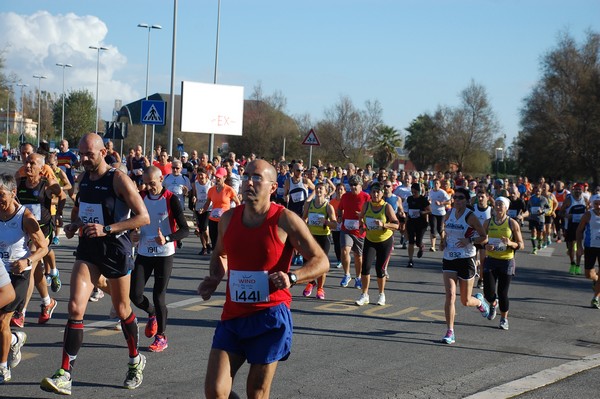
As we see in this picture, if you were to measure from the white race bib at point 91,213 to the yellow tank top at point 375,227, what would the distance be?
560cm

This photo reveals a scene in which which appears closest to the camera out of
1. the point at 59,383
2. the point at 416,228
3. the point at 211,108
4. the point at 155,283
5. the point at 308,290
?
the point at 59,383

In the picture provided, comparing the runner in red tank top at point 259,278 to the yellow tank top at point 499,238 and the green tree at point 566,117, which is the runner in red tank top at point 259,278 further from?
the green tree at point 566,117

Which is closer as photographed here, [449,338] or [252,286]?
[252,286]

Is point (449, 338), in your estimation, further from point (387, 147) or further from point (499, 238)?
point (387, 147)

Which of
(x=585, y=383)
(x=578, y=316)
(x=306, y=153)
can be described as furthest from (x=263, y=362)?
(x=306, y=153)

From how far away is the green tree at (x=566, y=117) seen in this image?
5690 cm

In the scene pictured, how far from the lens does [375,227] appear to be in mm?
11352

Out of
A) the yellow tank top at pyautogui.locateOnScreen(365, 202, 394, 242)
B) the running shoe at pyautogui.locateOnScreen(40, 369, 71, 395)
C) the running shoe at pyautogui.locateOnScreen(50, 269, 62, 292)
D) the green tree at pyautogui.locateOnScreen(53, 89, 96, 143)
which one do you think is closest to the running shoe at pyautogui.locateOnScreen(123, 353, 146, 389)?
the running shoe at pyautogui.locateOnScreen(40, 369, 71, 395)

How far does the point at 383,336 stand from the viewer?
9203 mm

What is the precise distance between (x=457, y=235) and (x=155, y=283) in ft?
12.6

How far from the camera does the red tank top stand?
463cm

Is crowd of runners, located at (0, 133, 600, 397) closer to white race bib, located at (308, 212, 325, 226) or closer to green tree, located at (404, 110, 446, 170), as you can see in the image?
white race bib, located at (308, 212, 325, 226)

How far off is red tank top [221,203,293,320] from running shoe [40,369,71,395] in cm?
203

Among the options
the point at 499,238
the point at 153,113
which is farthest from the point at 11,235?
the point at 153,113
